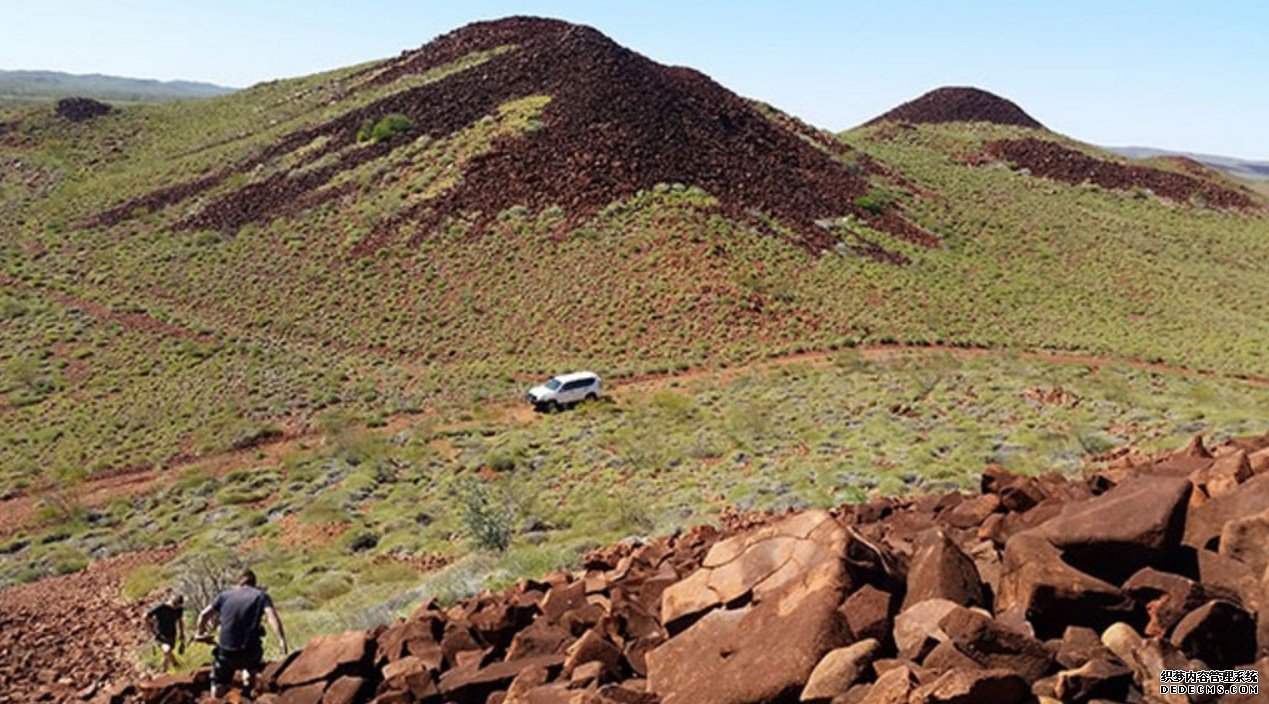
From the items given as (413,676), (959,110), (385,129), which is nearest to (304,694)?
(413,676)

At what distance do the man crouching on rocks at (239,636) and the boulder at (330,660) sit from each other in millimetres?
454

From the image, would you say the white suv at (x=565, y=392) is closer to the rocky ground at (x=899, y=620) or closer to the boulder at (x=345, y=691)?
the rocky ground at (x=899, y=620)

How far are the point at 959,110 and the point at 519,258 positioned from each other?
72546 mm

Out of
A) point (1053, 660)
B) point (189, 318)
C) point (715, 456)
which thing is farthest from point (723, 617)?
point (189, 318)

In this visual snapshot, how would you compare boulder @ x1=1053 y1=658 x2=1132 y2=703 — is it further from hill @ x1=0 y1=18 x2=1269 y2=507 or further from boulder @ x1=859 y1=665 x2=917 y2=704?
hill @ x1=0 y1=18 x2=1269 y2=507

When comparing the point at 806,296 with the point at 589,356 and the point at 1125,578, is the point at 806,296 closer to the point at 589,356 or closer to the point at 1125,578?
the point at 589,356

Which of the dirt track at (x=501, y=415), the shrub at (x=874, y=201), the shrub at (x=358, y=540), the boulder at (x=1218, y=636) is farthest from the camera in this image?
the shrub at (x=874, y=201)

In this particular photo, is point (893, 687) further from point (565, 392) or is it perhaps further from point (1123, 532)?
point (565, 392)

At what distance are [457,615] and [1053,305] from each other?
132 ft

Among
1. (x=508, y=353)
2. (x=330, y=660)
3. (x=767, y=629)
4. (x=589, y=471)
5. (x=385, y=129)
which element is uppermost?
(x=385, y=129)

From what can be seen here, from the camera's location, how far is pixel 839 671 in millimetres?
5828

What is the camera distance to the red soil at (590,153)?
48312 millimetres

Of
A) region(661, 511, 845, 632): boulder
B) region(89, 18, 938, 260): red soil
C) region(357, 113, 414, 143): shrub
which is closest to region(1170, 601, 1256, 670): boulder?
region(661, 511, 845, 632): boulder

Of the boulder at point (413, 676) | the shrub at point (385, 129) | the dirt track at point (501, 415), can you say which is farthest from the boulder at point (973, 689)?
the shrub at point (385, 129)
